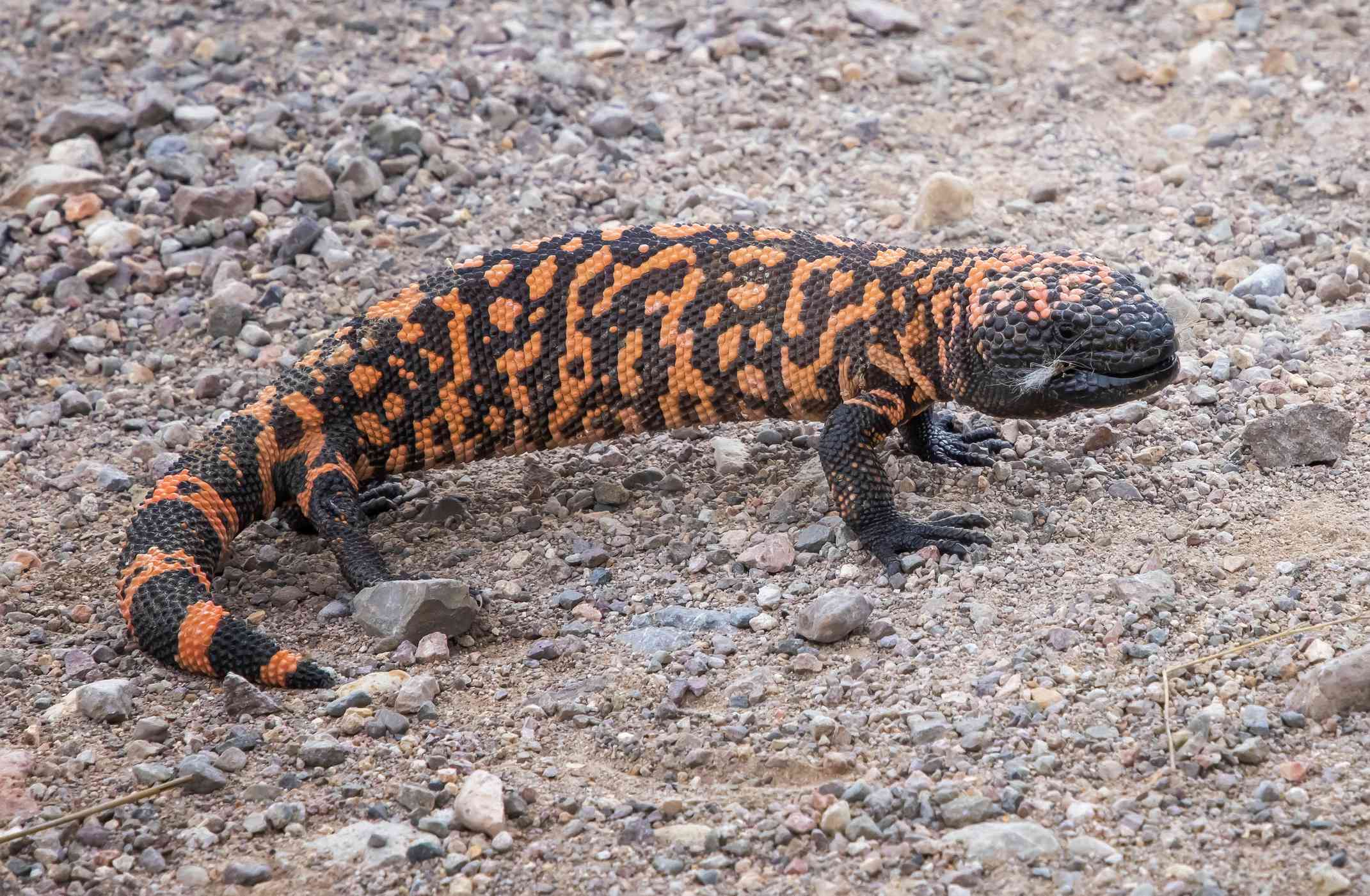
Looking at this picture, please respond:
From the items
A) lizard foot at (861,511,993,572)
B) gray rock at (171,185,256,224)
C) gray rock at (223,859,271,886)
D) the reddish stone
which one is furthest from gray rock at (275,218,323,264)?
gray rock at (223,859,271,886)

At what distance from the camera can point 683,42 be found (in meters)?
7.27

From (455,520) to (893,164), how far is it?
2863 mm

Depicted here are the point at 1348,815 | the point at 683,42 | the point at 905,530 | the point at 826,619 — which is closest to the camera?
the point at 1348,815

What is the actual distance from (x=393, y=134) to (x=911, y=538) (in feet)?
11.1

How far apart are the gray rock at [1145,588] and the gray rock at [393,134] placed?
154 inches

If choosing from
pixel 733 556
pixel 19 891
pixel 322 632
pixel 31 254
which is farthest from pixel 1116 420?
pixel 31 254

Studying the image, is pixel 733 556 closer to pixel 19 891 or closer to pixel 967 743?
pixel 967 743

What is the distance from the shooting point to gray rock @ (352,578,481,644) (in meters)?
3.98

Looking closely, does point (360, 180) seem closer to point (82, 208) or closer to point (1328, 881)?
point (82, 208)

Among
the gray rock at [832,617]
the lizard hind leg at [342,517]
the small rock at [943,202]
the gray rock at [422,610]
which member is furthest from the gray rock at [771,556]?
the small rock at [943,202]

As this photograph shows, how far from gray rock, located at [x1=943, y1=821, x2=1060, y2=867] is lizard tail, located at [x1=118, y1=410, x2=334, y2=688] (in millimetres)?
1761

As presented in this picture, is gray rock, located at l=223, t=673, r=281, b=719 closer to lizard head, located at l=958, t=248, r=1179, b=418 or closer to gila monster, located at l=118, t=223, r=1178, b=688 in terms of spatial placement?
gila monster, located at l=118, t=223, r=1178, b=688

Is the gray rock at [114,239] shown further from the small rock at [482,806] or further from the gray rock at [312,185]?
the small rock at [482,806]

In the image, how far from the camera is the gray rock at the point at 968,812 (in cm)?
299
